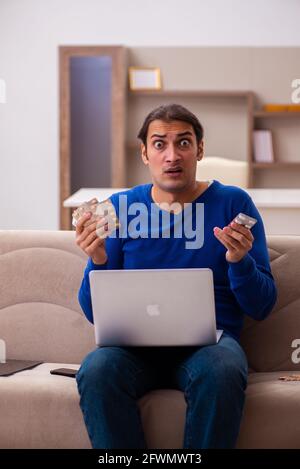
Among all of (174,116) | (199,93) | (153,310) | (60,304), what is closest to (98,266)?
(153,310)

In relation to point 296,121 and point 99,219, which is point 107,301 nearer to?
point 99,219

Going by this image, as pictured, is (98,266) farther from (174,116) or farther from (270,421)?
(270,421)

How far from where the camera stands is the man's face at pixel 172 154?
7.28 ft

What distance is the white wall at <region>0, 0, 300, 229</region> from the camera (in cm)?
680

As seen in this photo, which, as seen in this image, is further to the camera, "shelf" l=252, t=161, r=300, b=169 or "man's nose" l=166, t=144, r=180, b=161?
"shelf" l=252, t=161, r=300, b=169

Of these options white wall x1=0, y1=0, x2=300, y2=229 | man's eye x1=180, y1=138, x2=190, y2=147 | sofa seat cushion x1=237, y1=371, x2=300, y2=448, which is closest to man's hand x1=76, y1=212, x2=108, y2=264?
man's eye x1=180, y1=138, x2=190, y2=147

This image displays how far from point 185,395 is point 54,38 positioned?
Answer: 5.51 meters

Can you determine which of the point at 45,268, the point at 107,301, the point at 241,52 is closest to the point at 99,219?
the point at 107,301

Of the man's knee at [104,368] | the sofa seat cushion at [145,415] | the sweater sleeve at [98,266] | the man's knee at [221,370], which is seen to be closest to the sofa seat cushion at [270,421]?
the sofa seat cushion at [145,415]

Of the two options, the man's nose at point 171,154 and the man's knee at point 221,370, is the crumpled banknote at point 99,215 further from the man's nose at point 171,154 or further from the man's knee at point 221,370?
the man's knee at point 221,370

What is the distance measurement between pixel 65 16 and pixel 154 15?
797 mm

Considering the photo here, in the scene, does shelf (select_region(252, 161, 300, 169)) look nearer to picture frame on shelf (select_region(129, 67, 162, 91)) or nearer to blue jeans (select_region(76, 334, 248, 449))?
picture frame on shelf (select_region(129, 67, 162, 91))

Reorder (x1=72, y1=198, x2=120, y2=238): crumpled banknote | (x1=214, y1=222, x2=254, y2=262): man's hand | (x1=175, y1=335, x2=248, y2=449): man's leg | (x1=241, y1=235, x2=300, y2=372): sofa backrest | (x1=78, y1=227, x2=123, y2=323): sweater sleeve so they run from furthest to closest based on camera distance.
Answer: (x1=241, y1=235, x2=300, y2=372): sofa backrest
(x1=78, y1=227, x2=123, y2=323): sweater sleeve
(x1=72, y1=198, x2=120, y2=238): crumpled banknote
(x1=214, y1=222, x2=254, y2=262): man's hand
(x1=175, y1=335, x2=248, y2=449): man's leg
